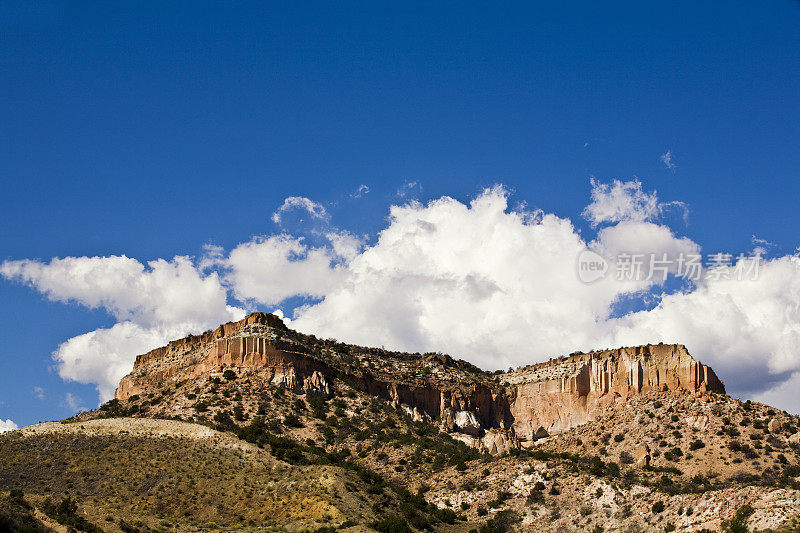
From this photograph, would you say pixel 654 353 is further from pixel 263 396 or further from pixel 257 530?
pixel 257 530

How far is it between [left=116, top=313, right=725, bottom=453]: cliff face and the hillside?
28 centimetres

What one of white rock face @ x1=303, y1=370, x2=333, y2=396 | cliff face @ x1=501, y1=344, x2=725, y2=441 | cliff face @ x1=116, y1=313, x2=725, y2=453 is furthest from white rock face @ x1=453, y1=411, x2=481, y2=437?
white rock face @ x1=303, y1=370, x2=333, y2=396

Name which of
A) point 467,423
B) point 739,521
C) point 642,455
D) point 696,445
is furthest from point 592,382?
point 739,521

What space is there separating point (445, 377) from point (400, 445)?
35048mm

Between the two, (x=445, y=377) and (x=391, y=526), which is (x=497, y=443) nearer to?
(x=445, y=377)

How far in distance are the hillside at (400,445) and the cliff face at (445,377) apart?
28 cm

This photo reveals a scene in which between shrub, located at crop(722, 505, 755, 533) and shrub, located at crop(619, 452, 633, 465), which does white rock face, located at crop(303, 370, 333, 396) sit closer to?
shrub, located at crop(619, 452, 633, 465)

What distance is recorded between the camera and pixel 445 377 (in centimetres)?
12694

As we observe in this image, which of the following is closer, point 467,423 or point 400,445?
point 400,445

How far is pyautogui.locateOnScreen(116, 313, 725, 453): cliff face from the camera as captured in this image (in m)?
105

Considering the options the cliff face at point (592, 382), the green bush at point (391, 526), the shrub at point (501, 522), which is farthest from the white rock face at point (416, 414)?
the green bush at point (391, 526)

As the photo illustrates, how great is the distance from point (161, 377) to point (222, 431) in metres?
31.3

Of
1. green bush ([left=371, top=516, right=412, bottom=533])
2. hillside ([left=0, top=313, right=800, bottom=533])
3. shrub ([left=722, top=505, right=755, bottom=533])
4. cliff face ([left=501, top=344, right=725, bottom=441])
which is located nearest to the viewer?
shrub ([left=722, top=505, right=755, bottom=533])

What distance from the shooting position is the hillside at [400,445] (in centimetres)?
6550
